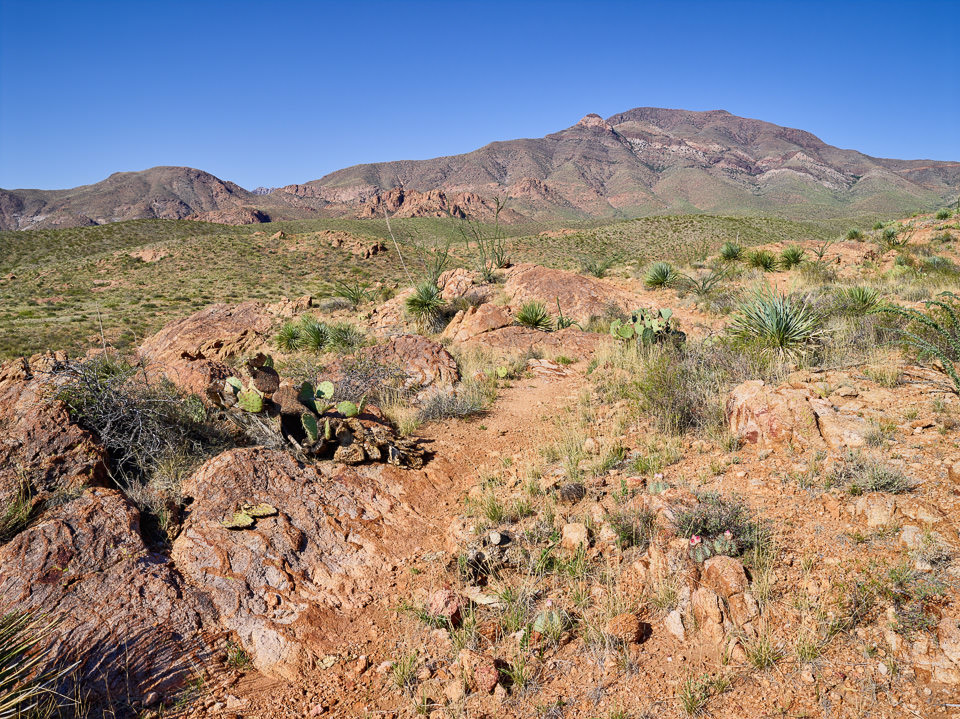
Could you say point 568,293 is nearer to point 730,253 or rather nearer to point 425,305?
point 425,305

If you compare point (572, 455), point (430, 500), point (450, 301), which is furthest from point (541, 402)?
point (450, 301)

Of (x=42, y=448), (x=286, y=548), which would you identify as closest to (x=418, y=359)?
(x=286, y=548)

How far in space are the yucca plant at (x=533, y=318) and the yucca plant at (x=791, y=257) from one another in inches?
328

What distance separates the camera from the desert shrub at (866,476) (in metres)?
3.30

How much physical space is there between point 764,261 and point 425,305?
9.93 m

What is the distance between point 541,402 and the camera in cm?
678

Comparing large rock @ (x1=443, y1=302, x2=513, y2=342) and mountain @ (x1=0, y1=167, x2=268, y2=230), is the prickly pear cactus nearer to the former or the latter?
large rock @ (x1=443, y1=302, x2=513, y2=342)

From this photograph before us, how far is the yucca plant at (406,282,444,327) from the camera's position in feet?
37.4

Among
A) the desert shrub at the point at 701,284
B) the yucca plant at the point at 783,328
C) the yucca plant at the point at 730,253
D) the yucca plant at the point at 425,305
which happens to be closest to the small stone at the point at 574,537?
the yucca plant at the point at 783,328

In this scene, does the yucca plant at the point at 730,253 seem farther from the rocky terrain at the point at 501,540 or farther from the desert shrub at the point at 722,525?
the desert shrub at the point at 722,525

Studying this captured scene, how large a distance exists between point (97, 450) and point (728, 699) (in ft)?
15.0

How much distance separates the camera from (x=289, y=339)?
1017cm

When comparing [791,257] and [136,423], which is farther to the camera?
[791,257]

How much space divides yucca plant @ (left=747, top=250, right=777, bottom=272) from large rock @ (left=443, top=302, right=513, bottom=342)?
8570 millimetres
